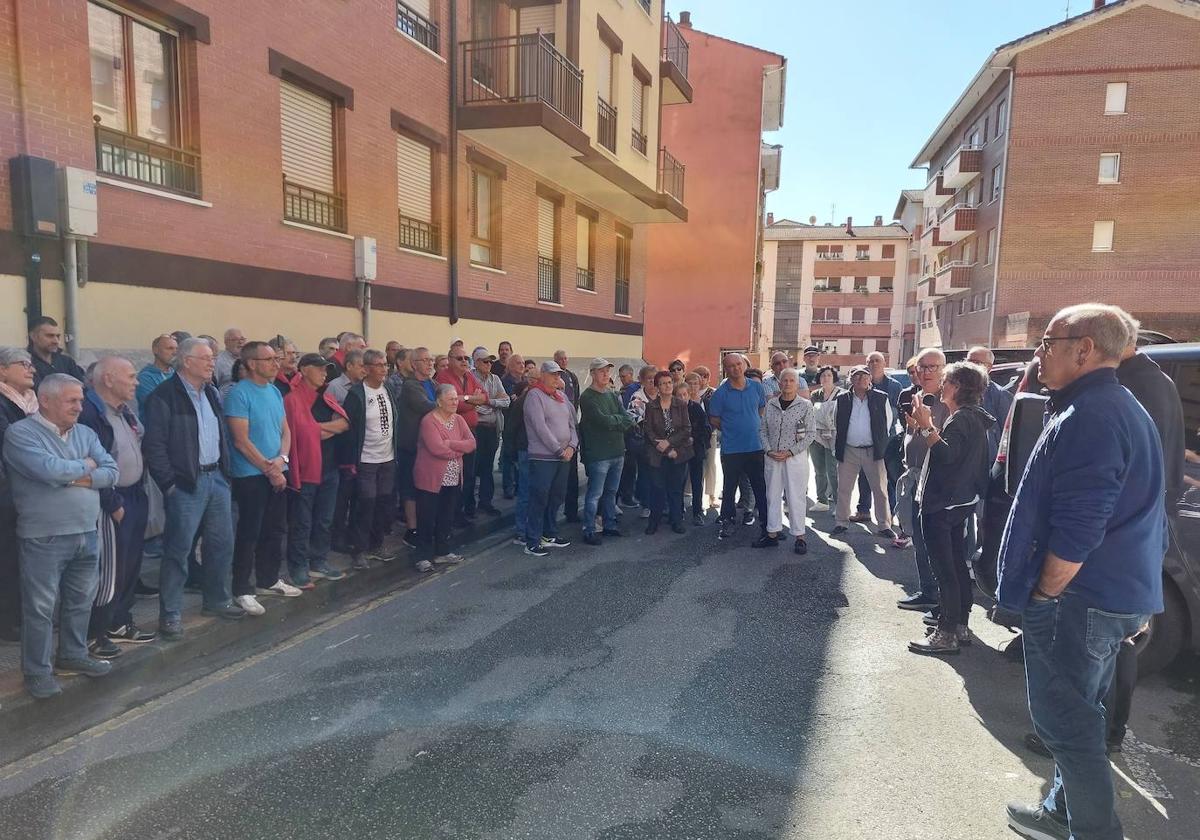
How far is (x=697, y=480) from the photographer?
892 centimetres

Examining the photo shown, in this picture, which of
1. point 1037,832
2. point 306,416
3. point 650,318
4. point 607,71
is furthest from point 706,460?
point 650,318

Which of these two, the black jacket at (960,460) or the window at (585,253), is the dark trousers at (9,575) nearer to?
the black jacket at (960,460)

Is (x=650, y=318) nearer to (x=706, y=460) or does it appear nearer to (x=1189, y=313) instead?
(x=706, y=460)

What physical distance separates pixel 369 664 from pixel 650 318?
22283mm

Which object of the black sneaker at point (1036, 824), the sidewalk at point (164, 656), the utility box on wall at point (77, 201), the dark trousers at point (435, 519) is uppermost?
the utility box on wall at point (77, 201)

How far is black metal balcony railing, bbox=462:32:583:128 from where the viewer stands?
12336 millimetres

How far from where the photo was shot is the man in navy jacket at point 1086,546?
254 cm

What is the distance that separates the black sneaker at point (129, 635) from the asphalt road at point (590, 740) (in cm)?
58

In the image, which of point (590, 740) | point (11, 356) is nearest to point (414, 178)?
point (11, 356)

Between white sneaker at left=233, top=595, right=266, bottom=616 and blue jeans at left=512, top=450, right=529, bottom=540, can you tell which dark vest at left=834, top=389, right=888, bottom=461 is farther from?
white sneaker at left=233, top=595, right=266, bottom=616


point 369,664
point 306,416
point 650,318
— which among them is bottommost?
point 369,664

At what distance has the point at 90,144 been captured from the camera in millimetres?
6836

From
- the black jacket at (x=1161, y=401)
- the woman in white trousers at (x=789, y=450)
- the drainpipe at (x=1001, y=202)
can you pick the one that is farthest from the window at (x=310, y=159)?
the drainpipe at (x=1001, y=202)

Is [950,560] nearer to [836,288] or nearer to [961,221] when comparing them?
[961,221]
